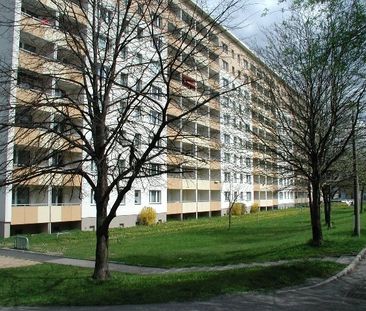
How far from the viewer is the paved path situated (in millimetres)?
8750

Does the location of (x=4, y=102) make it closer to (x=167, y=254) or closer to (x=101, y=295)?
(x=101, y=295)

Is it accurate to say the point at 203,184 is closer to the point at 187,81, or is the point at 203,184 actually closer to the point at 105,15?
the point at 187,81

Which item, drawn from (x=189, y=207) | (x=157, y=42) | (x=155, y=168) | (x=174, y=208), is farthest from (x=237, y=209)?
(x=157, y=42)

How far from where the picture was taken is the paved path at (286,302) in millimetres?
8750

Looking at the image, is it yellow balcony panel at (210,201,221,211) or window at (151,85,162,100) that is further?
yellow balcony panel at (210,201,221,211)

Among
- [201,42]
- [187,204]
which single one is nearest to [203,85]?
[201,42]

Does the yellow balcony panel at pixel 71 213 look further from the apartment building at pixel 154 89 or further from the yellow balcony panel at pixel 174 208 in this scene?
the apartment building at pixel 154 89

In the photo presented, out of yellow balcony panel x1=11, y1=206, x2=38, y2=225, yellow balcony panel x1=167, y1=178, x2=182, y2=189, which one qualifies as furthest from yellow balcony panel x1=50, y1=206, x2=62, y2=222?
yellow balcony panel x1=167, y1=178, x2=182, y2=189

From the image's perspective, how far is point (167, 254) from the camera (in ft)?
65.7

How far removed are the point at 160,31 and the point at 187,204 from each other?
41.7 metres

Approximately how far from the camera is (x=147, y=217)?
139 ft

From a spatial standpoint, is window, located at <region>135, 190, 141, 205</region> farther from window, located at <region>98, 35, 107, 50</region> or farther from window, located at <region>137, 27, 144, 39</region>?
window, located at <region>137, 27, 144, 39</region>

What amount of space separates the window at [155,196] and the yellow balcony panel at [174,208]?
1.90 metres

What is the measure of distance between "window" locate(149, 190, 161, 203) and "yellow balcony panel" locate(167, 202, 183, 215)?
190 centimetres
